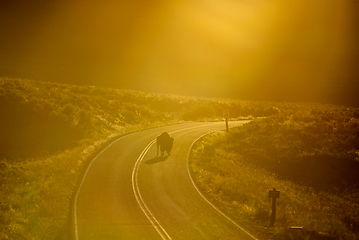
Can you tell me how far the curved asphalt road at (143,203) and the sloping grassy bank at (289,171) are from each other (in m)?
1.33

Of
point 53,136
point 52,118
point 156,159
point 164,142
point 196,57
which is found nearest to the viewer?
point 156,159

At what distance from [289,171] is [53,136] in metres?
22.4

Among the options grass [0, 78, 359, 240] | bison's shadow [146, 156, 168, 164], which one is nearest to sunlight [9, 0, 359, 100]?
grass [0, 78, 359, 240]

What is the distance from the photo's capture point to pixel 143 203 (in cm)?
1688

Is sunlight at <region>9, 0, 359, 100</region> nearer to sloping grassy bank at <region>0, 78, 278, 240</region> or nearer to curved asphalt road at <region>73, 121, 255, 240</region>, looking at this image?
sloping grassy bank at <region>0, 78, 278, 240</region>

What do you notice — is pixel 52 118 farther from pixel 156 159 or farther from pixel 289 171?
pixel 289 171

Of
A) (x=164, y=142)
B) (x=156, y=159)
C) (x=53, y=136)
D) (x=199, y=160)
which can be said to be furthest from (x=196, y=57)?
(x=156, y=159)

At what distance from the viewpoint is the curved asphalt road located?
13.6 m

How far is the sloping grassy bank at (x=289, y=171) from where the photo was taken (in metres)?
17.3

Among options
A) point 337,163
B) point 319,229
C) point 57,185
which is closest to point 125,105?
point 337,163

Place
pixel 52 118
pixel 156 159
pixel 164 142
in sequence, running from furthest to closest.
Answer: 1. pixel 52 118
2. pixel 164 142
3. pixel 156 159

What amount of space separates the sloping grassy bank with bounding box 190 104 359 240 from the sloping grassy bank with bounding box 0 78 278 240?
25.0ft

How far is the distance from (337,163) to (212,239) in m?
18.7

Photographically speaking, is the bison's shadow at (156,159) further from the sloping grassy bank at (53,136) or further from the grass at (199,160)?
the sloping grassy bank at (53,136)
